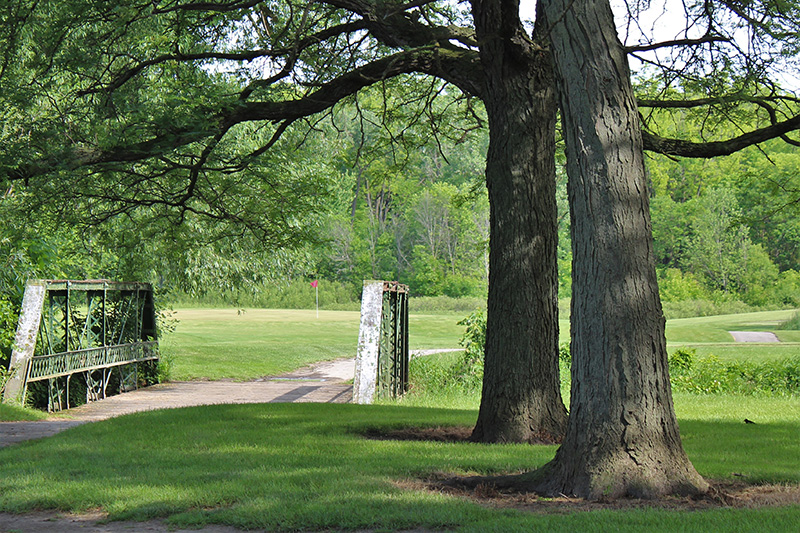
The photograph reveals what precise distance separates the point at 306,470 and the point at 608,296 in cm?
254

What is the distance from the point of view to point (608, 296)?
529 centimetres

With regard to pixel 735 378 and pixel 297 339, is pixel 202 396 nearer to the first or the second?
pixel 735 378

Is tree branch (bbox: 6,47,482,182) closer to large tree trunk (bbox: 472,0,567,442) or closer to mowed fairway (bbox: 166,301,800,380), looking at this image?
large tree trunk (bbox: 472,0,567,442)

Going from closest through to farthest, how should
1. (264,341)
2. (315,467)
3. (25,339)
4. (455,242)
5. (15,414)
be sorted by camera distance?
1. (315,467)
2. (15,414)
3. (25,339)
4. (264,341)
5. (455,242)

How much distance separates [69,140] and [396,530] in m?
6.76

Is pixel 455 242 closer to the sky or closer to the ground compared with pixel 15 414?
closer to the sky

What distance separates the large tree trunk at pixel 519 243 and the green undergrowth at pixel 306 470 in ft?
2.48

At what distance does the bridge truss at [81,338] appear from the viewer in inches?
493

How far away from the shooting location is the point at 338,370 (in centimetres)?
2241

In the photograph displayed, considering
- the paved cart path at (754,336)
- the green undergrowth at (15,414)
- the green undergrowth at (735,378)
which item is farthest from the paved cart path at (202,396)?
the paved cart path at (754,336)

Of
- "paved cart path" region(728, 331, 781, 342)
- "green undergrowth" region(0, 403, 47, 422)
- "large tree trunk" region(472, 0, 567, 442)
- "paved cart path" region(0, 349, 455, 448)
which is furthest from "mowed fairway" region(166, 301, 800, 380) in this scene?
"large tree trunk" region(472, 0, 567, 442)

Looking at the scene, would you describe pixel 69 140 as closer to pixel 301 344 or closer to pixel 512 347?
pixel 512 347

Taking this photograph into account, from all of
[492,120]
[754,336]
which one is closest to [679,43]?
[492,120]

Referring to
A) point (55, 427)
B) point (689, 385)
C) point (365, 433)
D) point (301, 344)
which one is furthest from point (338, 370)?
point (365, 433)
